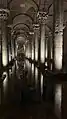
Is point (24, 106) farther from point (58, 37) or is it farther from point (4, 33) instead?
point (4, 33)

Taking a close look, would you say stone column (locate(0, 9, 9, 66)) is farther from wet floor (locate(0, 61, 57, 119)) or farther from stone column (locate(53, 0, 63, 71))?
wet floor (locate(0, 61, 57, 119))

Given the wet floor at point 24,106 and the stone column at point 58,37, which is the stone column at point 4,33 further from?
the wet floor at point 24,106

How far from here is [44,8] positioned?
Result: 76.5ft

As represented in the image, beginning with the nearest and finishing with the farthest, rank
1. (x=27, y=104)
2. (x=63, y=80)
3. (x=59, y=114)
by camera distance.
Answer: (x=59, y=114)
(x=27, y=104)
(x=63, y=80)

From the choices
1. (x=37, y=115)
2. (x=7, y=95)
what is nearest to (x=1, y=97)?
(x=7, y=95)

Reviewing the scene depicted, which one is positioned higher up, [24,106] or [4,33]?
[4,33]

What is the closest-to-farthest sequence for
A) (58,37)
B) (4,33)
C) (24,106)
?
(24,106) < (58,37) < (4,33)

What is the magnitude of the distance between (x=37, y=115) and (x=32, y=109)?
746 mm

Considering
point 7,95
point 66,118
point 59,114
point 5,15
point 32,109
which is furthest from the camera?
point 5,15

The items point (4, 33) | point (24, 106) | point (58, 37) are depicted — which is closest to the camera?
point (24, 106)

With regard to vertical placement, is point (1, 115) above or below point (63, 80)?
above

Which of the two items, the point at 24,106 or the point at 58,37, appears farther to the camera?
the point at 58,37

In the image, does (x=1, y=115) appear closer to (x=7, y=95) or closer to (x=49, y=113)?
(x=49, y=113)

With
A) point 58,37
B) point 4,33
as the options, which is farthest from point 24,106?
point 4,33
